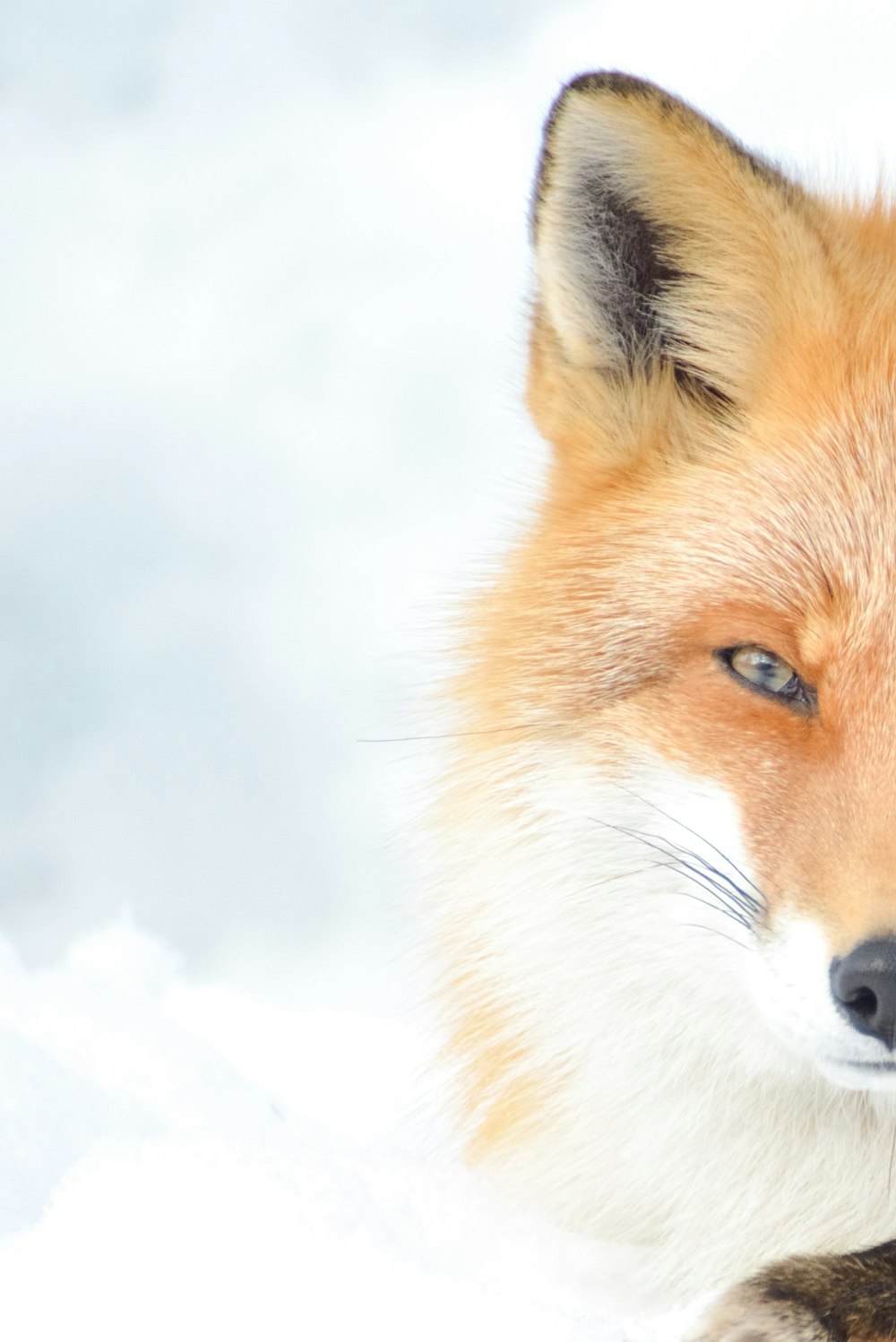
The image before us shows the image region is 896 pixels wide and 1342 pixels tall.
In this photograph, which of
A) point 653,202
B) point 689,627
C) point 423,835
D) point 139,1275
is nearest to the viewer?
point 139,1275

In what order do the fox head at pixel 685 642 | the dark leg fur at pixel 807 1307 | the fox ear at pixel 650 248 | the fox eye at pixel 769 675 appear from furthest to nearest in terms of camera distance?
the fox ear at pixel 650 248 → the fox eye at pixel 769 675 → the fox head at pixel 685 642 → the dark leg fur at pixel 807 1307

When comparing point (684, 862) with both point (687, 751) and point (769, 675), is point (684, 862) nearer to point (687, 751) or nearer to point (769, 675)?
point (687, 751)

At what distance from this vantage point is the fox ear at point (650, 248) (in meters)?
2.29

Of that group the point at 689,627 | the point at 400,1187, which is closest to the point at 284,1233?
the point at 400,1187

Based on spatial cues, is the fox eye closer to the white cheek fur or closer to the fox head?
the fox head

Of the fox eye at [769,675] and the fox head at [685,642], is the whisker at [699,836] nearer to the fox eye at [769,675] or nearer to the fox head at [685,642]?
the fox head at [685,642]

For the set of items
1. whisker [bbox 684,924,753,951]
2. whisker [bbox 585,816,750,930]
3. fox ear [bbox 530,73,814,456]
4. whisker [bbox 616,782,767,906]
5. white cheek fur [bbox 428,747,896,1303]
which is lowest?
white cheek fur [bbox 428,747,896,1303]

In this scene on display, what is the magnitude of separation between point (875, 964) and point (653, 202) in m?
1.41

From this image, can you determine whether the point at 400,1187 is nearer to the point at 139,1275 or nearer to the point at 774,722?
the point at 139,1275

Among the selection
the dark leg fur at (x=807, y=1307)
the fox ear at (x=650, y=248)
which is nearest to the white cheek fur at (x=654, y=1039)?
the dark leg fur at (x=807, y=1307)

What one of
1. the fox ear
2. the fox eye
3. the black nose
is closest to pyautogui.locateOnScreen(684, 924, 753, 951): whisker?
the black nose

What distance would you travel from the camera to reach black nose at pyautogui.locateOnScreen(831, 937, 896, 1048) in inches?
65.9

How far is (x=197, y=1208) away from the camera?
2068 millimetres

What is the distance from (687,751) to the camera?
2102 millimetres
